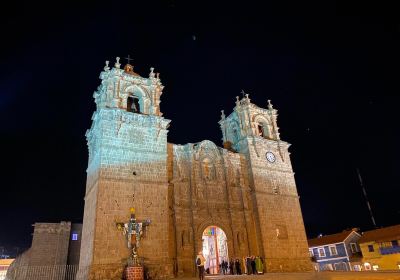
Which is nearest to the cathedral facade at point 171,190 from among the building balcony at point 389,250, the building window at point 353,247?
the building balcony at point 389,250

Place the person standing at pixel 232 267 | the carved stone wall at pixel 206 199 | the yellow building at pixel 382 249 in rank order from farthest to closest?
1. the yellow building at pixel 382 249
2. the carved stone wall at pixel 206 199
3. the person standing at pixel 232 267

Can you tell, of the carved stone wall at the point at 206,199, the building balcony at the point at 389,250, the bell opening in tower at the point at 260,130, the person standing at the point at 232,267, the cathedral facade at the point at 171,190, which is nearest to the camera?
the cathedral facade at the point at 171,190

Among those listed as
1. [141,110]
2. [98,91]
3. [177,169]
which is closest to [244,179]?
[177,169]

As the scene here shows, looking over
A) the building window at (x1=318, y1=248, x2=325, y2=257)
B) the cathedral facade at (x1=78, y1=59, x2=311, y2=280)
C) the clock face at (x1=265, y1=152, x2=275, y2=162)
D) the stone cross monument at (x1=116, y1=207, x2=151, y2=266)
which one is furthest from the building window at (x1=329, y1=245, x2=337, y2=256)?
the stone cross monument at (x1=116, y1=207, x2=151, y2=266)

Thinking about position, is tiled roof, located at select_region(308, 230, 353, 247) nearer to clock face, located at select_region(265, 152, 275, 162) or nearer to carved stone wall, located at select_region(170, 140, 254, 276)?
clock face, located at select_region(265, 152, 275, 162)

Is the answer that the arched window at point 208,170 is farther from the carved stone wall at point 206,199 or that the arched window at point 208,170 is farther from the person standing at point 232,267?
the person standing at point 232,267

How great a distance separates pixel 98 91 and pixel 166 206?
1121 centimetres

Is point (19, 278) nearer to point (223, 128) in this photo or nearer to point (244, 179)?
point (244, 179)

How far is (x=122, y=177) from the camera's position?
68.8ft

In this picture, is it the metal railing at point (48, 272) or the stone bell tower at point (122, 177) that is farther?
the metal railing at point (48, 272)

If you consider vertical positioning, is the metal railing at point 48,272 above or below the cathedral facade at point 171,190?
below

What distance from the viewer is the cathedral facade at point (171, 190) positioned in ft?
64.8

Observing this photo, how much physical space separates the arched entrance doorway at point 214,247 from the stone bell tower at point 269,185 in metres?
2.84

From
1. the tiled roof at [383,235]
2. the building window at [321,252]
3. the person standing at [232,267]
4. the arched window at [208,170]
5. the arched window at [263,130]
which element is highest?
the arched window at [263,130]
